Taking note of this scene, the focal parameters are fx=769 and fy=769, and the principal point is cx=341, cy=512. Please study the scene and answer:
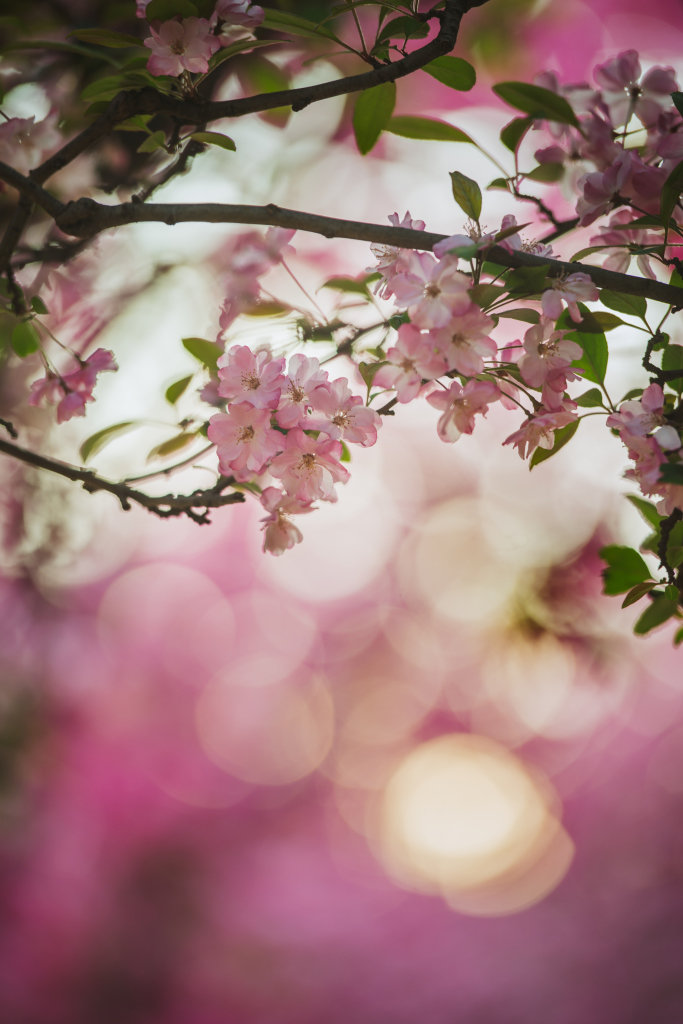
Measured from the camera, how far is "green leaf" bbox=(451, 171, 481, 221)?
45 cm

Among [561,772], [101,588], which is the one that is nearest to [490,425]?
[561,772]

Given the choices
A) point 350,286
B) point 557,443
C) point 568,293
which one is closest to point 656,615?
point 557,443

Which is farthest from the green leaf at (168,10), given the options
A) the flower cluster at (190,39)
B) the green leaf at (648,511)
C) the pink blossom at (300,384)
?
the green leaf at (648,511)

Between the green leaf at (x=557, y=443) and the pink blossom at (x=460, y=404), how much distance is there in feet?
0.18

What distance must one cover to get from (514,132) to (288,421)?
0.32 meters

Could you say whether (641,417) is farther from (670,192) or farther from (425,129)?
(425,129)

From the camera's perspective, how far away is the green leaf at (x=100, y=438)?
67 centimetres

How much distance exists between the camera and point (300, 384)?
47 cm

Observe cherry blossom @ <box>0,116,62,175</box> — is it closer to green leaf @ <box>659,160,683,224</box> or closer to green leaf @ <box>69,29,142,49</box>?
green leaf @ <box>69,29,142,49</box>

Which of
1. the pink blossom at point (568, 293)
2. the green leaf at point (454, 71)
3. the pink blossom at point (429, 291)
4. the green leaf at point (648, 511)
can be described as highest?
the green leaf at point (454, 71)

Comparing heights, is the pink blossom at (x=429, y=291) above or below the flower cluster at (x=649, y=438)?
above

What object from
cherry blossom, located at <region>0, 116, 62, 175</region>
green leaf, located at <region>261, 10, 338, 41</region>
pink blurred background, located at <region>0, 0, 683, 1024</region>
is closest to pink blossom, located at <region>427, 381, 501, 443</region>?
green leaf, located at <region>261, 10, 338, 41</region>

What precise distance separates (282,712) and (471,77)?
1962 mm

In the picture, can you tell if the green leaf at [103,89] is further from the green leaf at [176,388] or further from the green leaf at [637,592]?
the green leaf at [637,592]
